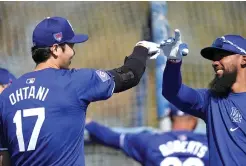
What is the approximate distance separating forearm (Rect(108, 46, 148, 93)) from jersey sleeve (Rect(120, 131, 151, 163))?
2297mm

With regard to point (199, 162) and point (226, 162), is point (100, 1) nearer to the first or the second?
point (199, 162)

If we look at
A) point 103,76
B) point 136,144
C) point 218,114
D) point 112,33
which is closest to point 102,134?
point 136,144

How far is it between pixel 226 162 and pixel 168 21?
3.94m

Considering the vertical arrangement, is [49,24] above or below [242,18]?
above

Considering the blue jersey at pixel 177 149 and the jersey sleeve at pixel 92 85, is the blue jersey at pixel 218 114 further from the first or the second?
the blue jersey at pixel 177 149

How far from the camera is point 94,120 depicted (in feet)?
26.1

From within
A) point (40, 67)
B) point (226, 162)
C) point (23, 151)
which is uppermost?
point (40, 67)

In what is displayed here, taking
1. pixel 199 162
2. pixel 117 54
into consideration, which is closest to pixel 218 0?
pixel 117 54

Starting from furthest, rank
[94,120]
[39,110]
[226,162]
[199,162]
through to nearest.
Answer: [94,120]
[199,162]
[226,162]
[39,110]

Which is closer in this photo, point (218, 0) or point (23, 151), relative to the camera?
point (23, 151)

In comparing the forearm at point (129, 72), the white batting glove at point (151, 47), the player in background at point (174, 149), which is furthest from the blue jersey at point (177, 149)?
the forearm at point (129, 72)

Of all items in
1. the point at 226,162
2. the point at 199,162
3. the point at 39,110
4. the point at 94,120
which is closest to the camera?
the point at 39,110

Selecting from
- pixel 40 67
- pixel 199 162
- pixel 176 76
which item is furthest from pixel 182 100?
pixel 199 162

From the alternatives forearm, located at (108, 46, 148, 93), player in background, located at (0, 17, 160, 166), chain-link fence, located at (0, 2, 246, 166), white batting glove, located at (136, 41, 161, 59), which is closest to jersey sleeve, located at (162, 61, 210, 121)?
white batting glove, located at (136, 41, 161, 59)
